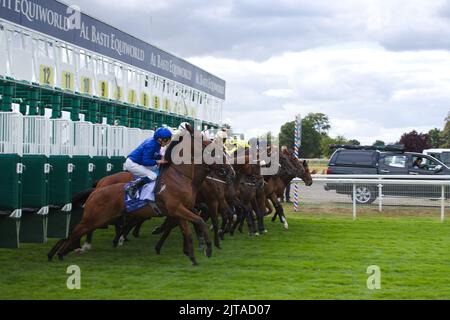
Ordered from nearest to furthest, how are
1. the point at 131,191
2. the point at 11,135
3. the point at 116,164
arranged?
the point at 11,135 → the point at 131,191 → the point at 116,164

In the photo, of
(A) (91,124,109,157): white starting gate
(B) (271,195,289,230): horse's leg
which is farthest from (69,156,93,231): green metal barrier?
(B) (271,195,289,230): horse's leg

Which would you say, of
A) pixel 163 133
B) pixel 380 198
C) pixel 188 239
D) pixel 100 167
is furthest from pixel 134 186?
pixel 380 198

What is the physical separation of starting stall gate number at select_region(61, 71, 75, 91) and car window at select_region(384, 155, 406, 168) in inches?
402

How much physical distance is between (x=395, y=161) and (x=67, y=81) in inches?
415

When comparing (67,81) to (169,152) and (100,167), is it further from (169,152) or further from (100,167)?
(169,152)

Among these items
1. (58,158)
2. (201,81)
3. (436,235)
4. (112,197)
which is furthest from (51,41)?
(201,81)

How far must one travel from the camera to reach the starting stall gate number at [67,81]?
12625mm

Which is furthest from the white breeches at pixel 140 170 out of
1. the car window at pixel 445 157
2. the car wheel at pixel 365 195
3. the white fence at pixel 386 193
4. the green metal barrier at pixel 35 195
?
the car window at pixel 445 157

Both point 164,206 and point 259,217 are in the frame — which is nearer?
point 164,206

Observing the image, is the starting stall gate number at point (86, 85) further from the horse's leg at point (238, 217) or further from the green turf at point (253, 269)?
the horse's leg at point (238, 217)

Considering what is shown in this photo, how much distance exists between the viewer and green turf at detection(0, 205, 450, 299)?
7207mm

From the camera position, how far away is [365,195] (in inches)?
676

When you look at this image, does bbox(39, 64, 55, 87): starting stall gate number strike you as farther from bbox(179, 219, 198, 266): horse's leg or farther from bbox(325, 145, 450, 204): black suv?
bbox(325, 145, 450, 204): black suv

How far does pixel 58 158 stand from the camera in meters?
9.91
